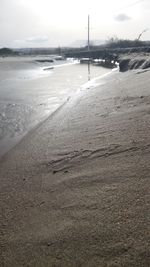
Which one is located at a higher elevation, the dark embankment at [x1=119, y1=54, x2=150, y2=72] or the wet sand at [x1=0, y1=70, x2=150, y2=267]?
the wet sand at [x1=0, y1=70, x2=150, y2=267]

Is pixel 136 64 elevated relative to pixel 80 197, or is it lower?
lower

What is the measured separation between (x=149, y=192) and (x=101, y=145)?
8.56 feet

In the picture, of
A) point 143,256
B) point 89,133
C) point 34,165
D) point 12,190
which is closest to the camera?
point 143,256

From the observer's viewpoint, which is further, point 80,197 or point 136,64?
point 136,64

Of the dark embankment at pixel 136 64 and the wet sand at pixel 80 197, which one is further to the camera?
the dark embankment at pixel 136 64

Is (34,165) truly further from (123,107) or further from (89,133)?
(123,107)

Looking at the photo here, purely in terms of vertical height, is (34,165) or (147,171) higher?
(147,171)

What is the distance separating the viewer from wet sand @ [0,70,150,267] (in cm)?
380

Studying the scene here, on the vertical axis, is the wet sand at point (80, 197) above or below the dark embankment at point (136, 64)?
above

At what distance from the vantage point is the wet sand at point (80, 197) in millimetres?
3805

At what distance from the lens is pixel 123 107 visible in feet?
33.1

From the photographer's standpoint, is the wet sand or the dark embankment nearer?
the wet sand

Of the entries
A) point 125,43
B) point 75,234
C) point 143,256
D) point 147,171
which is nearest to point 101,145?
point 147,171

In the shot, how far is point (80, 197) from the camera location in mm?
5035
